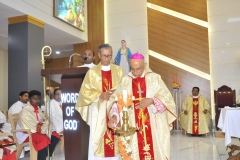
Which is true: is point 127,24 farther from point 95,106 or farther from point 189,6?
point 95,106

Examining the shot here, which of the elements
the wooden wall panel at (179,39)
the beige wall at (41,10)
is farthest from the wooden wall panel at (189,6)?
the beige wall at (41,10)

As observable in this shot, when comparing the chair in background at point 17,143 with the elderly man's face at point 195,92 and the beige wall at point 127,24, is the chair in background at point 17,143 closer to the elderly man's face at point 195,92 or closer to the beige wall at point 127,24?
the elderly man's face at point 195,92

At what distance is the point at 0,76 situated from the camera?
12.6m

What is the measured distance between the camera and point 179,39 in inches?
376

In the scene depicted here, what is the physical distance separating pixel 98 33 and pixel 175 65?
11.2 feet

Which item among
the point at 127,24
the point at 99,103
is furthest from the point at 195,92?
the point at 99,103

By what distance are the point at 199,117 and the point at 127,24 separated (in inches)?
182

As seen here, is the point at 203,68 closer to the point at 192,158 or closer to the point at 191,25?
the point at 191,25

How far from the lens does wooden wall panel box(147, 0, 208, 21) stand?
939cm

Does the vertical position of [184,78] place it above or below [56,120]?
above

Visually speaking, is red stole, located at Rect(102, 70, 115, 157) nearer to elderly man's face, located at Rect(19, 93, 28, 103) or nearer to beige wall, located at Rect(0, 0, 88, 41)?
elderly man's face, located at Rect(19, 93, 28, 103)

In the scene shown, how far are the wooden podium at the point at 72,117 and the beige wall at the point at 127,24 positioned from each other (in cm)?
702

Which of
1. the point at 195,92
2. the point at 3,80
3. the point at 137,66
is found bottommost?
the point at 195,92

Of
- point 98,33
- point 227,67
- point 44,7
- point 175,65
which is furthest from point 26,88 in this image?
point 227,67
